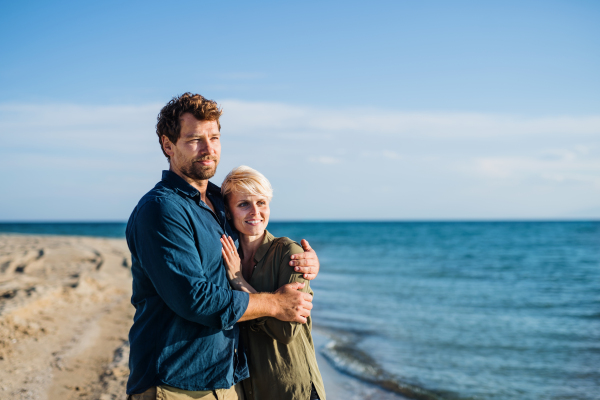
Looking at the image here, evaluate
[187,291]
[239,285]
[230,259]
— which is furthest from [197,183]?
[187,291]

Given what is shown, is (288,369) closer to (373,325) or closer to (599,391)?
(599,391)

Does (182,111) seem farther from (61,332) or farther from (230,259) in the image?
(61,332)

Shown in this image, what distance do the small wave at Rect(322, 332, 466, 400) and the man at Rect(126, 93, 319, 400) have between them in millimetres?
4095

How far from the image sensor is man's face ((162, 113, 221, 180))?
2625 mm

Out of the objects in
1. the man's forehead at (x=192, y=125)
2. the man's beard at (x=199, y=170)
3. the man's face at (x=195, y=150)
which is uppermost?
the man's forehead at (x=192, y=125)

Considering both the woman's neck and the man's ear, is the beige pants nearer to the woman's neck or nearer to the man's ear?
the woman's neck

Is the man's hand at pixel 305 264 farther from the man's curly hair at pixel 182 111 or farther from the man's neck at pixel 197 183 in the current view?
the man's curly hair at pixel 182 111

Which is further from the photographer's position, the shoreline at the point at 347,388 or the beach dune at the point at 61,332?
the shoreline at the point at 347,388

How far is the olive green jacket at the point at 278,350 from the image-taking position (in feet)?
8.68

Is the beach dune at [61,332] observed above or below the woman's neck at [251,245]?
below

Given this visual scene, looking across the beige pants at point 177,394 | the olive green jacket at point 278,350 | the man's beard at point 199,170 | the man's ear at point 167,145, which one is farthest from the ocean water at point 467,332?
the man's ear at point 167,145

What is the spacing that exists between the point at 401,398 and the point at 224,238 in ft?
14.2

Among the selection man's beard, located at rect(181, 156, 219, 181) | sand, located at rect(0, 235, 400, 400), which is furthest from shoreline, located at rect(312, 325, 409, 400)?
man's beard, located at rect(181, 156, 219, 181)

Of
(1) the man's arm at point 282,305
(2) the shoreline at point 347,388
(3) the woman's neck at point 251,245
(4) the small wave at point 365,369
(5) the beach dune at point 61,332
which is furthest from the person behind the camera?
(4) the small wave at point 365,369
